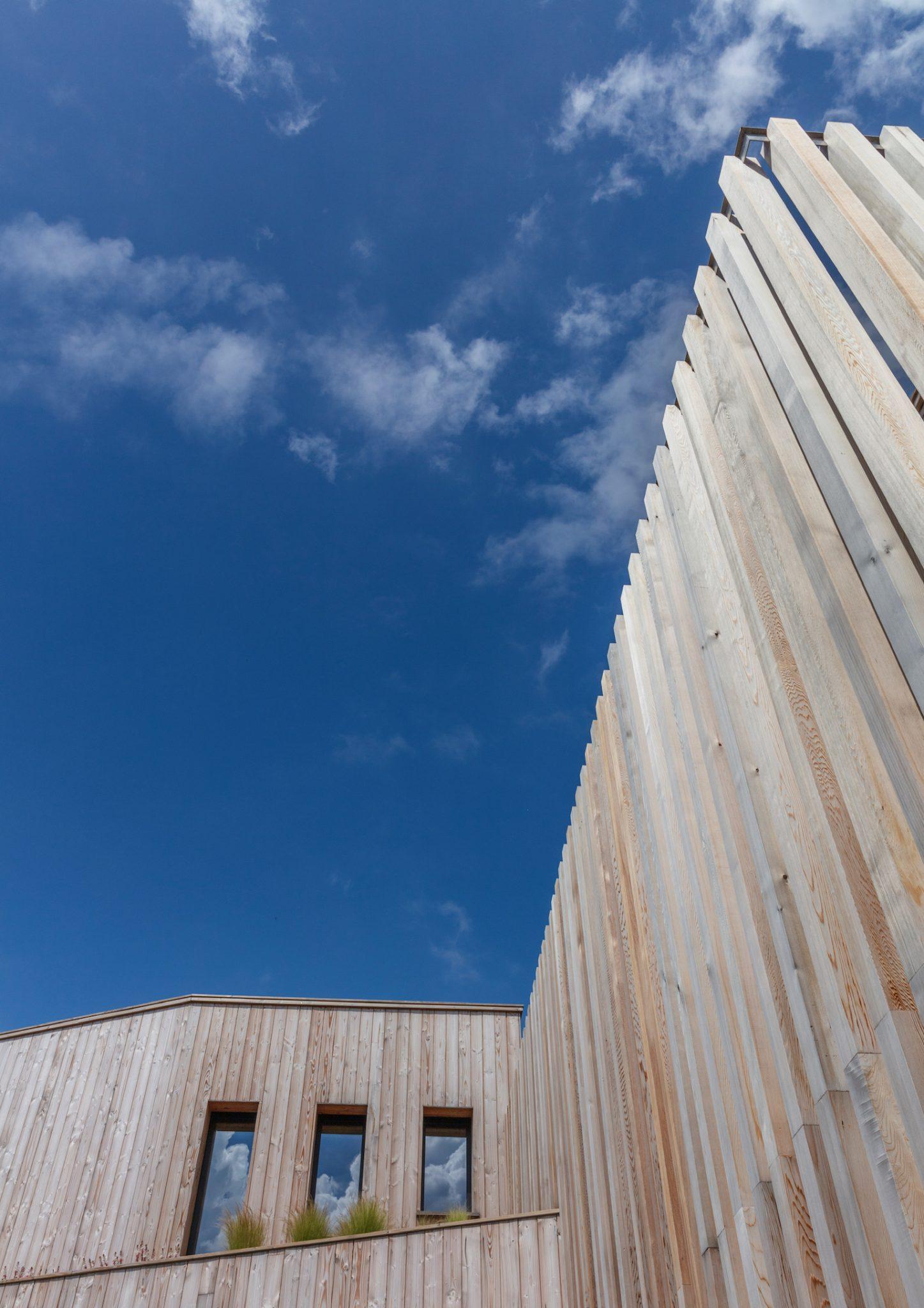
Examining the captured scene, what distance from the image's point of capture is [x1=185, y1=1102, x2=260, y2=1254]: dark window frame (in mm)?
7031

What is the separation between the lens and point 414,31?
11617 millimetres

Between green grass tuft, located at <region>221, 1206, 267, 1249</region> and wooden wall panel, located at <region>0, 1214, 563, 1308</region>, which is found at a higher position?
green grass tuft, located at <region>221, 1206, 267, 1249</region>

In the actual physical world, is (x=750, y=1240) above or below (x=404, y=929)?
below

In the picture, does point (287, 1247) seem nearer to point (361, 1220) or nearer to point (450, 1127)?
point (361, 1220)

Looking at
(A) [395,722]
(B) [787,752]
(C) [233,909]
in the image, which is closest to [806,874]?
(B) [787,752]

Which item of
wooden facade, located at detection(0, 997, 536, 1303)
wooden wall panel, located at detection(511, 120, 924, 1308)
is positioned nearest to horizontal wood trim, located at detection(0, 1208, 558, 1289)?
wooden wall panel, located at detection(511, 120, 924, 1308)

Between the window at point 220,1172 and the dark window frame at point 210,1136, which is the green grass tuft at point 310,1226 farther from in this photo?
the dark window frame at point 210,1136

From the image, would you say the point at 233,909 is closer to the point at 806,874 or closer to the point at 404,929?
the point at 404,929

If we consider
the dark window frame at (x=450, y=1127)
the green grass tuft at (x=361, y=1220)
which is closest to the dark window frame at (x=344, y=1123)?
the dark window frame at (x=450, y=1127)

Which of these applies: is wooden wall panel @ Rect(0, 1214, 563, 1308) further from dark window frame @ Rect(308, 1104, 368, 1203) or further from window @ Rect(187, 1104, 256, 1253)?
dark window frame @ Rect(308, 1104, 368, 1203)

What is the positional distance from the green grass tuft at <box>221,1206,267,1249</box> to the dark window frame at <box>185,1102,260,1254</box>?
342mm

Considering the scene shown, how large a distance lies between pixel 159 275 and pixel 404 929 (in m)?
27.8

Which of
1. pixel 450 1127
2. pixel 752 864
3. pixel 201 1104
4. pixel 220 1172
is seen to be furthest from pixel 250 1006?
pixel 752 864

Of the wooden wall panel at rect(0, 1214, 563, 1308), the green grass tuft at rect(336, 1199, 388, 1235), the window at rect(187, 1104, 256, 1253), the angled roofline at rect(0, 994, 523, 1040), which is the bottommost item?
the wooden wall panel at rect(0, 1214, 563, 1308)
